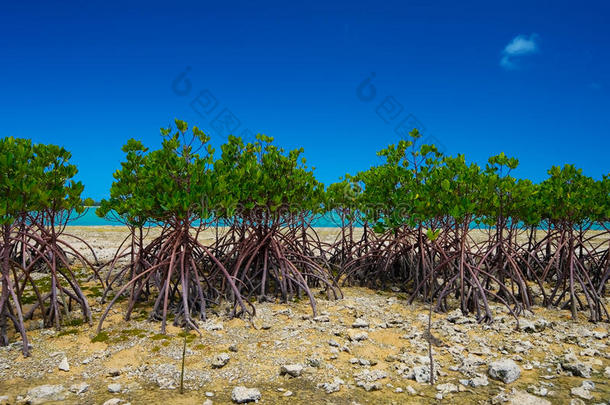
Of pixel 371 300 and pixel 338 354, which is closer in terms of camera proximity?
pixel 338 354

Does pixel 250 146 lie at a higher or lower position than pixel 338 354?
higher

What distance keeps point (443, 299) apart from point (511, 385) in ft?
12.4

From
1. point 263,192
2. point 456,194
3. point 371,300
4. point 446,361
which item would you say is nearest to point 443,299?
point 371,300

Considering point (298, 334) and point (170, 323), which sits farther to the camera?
point (170, 323)

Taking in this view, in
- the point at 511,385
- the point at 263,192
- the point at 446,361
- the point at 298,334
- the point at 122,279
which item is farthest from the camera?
the point at 122,279

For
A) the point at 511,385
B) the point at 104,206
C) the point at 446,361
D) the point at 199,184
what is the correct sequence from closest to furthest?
the point at 511,385 < the point at 446,361 < the point at 199,184 < the point at 104,206

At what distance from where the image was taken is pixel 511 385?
4.91 meters

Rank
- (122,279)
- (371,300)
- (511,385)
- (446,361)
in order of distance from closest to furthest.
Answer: (511,385) → (446,361) → (371,300) → (122,279)

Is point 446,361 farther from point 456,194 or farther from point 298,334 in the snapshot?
point 456,194

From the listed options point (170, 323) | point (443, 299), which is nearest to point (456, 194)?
point (443, 299)

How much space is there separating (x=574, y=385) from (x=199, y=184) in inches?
246

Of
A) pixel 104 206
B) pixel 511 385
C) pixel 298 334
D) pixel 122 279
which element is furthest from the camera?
pixel 122 279

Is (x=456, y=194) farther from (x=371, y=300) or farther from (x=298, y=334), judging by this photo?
(x=298, y=334)

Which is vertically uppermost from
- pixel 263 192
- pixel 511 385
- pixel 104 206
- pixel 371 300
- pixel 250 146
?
pixel 250 146
